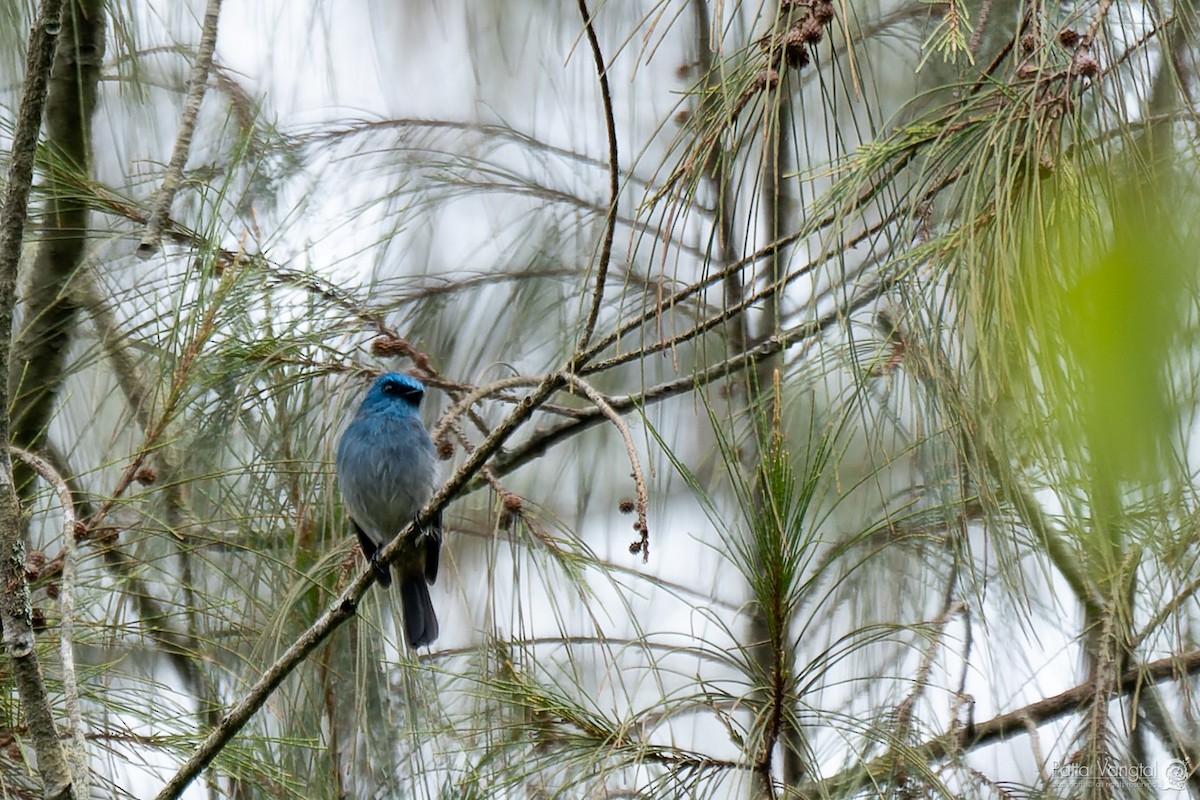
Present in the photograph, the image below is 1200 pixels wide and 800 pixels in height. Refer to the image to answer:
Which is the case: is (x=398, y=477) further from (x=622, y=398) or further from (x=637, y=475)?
(x=637, y=475)

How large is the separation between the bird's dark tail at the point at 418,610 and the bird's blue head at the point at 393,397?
59 centimetres

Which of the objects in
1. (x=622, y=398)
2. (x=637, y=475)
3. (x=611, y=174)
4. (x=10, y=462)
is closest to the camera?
(x=637, y=475)

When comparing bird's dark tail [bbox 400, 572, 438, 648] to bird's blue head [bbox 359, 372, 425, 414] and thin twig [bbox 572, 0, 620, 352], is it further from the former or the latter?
thin twig [bbox 572, 0, 620, 352]

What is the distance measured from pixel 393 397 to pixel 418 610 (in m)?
0.74

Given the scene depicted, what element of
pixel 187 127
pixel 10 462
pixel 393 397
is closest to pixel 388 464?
pixel 393 397

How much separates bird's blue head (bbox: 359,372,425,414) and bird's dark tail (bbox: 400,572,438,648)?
1.93 ft

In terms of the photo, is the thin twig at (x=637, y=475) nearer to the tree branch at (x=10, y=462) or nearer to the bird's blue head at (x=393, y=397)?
the tree branch at (x=10, y=462)

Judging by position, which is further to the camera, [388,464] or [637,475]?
[388,464]

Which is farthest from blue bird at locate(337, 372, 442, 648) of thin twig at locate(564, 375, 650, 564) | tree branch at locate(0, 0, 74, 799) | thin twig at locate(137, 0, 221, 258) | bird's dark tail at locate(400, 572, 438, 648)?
thin twig at locate(564, 375, 650, 564)

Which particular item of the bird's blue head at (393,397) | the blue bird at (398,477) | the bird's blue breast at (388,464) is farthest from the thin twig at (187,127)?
the bird's blue breast at (388,464)

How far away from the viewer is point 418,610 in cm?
412

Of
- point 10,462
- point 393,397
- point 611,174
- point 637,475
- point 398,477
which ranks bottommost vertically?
point 637,475

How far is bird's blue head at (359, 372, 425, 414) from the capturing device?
12.0 feet

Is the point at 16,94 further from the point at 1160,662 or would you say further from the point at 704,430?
the point at 1160,662
